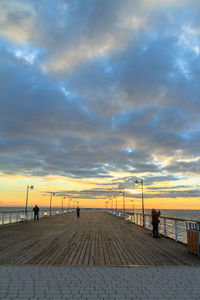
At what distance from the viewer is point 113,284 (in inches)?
191

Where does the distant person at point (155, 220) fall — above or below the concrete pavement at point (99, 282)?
above

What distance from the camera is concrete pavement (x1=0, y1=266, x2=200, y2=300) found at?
14.0 ft

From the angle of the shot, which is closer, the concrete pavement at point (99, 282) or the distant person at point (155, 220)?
the concrete pavement at point (99, 282)

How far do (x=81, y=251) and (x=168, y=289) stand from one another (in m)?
4.47

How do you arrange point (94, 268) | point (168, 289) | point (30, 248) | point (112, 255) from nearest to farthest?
1. point (168, 289)
2. point (94, 268)
3. point (112, 255)
4. point (30, 248)

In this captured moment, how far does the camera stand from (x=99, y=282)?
4.93 metres

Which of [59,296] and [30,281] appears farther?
[30,281]

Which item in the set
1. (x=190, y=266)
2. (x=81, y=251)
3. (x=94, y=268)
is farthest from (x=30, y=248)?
(x=190, y=266)

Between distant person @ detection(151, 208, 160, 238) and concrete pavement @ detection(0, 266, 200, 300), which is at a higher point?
distant person @ detection(151, 208, 160, 238)

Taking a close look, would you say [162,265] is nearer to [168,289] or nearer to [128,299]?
[168,289]

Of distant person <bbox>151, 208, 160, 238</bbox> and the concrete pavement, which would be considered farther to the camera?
distant person <bbox>151, 208, 160, 238</bbox>

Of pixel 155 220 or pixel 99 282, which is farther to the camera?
pixel 155 220

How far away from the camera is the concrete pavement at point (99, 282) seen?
427cm

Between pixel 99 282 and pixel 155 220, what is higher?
pixel 155 220
